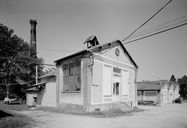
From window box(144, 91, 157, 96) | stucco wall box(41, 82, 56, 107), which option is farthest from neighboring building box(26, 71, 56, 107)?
window box(144, 91, 157, 96)

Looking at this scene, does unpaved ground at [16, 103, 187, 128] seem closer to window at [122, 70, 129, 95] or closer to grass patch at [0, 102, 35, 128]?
grass patch at [0, 102, 35, 128]

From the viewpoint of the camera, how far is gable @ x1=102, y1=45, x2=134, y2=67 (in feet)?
74.4

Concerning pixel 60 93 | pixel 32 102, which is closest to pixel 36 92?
pixel 32 102

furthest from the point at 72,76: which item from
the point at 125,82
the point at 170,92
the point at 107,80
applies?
the point at 170,92

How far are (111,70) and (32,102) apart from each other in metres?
16.4

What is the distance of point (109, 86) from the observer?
22062mm

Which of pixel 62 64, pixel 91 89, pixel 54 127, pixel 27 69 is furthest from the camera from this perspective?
pixel 27 69

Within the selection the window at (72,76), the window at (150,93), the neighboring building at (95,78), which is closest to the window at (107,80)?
the neighboring building at (95,78)

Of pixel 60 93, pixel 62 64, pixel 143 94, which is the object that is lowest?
pixel 143 94

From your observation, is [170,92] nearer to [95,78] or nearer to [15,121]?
[95,78]

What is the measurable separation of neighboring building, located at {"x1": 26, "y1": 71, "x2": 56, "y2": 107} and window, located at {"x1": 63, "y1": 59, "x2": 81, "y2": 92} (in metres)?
3.21

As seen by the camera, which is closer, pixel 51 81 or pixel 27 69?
pixel 51 81

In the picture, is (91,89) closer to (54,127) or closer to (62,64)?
(62,64)

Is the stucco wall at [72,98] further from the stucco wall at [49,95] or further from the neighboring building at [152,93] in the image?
the neighboring building at [152,93]
